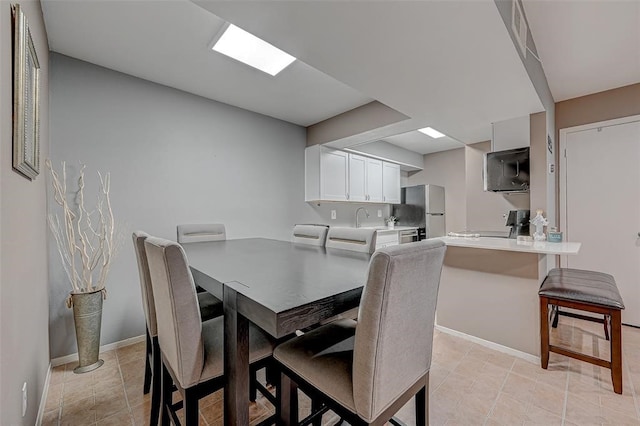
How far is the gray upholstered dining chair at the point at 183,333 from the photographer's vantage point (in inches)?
37.9

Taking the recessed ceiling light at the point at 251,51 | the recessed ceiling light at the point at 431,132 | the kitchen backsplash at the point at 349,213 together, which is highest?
the recessed ceiling light at the point at 251,51

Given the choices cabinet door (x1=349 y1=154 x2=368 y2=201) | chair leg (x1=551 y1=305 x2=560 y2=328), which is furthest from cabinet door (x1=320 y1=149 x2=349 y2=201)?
chair leg (x1=551 y1=305 x2=560 y2=328)

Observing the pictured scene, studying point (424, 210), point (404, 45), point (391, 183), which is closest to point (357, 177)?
point (391, 183)

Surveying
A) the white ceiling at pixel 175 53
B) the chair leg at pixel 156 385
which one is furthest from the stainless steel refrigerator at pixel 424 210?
the chair leg at pixel 156 385

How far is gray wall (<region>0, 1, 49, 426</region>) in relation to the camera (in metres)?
0.92

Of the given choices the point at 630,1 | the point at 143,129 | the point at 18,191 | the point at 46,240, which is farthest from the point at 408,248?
the point at 143,129

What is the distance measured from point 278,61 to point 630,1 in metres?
2.26

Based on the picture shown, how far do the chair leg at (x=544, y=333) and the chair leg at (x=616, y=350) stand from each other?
1.03ft

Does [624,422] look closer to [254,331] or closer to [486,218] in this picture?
[254,331]

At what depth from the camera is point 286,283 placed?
1.09 meters

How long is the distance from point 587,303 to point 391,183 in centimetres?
351

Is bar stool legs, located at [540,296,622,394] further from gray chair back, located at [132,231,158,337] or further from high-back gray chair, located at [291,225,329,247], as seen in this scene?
gray chair back, located at [132,231,158,337]

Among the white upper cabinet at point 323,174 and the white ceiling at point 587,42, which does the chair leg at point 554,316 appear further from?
the white upper cabinet at point 323,174

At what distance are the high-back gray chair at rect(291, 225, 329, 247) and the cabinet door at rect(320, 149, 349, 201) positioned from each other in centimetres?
133
